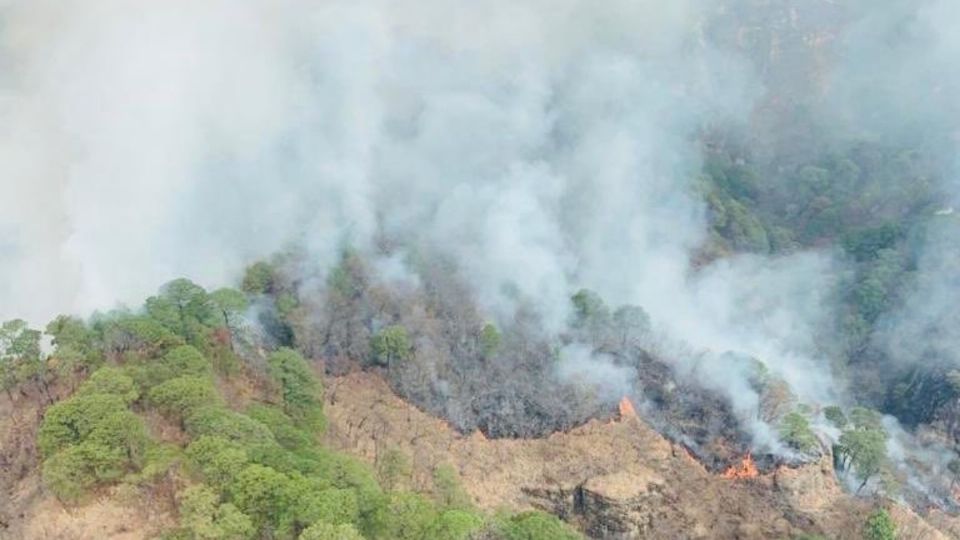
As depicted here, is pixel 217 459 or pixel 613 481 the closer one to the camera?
pixel 217 459

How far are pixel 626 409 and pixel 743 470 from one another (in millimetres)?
7751

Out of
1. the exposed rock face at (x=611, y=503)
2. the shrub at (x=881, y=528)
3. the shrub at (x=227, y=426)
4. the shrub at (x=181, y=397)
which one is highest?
the shrub at (x=881, y=528)

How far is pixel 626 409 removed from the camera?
57.0m

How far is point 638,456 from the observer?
54.5m

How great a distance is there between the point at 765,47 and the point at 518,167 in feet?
146

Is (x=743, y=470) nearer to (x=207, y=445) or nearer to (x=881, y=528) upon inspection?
(x=881, y=528)

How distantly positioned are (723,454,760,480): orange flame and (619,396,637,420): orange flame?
648cm

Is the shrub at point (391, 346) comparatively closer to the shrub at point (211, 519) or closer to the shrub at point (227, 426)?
the shrub at point (227, 426)

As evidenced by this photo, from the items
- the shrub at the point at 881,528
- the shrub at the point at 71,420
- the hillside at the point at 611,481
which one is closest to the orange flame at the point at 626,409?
the hillside at the point at 611,481

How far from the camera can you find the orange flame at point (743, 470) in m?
54.7

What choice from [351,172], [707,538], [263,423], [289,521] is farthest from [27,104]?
[707,538]

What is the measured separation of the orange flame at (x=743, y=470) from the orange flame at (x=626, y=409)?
21.3 feet

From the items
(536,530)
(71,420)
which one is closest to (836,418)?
(536,530)

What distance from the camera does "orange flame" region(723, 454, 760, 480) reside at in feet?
179
